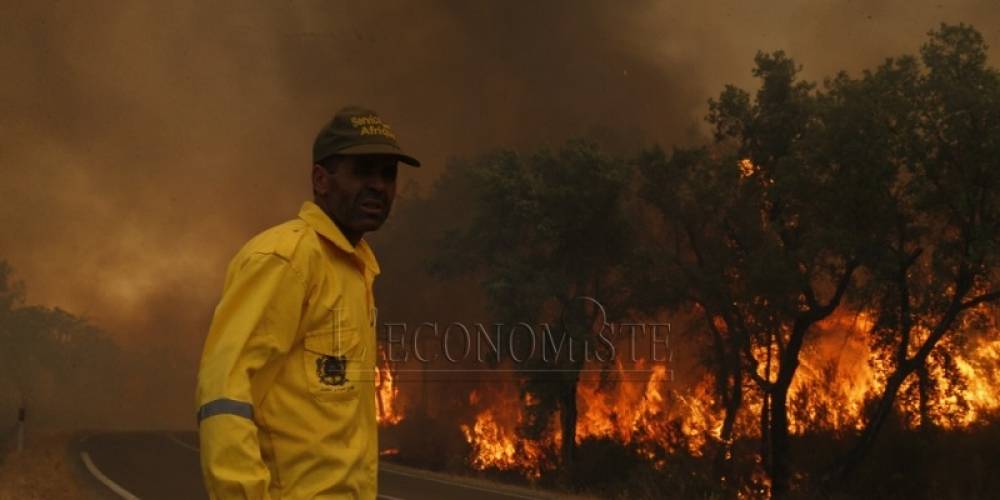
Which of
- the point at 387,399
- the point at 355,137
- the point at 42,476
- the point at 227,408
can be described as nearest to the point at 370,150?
the point at 355,137

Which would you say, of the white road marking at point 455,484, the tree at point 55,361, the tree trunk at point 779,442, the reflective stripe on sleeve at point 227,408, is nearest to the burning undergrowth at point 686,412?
the tree trunk at point 779,442

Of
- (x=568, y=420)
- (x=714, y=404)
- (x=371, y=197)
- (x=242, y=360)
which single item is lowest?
(x=242, y=360)

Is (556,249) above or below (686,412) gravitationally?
above

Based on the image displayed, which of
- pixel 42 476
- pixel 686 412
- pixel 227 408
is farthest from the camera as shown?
pixel 686 412

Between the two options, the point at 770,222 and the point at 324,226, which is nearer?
the point at 324,226

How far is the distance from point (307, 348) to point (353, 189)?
46cm

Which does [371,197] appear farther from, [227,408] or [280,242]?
[227,408]

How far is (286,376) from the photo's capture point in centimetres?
241

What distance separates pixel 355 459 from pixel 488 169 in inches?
888

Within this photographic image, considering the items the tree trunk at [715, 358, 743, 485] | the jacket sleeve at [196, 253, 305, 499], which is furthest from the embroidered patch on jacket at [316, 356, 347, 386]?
the tree trunk at [715, 358, 743, 485]

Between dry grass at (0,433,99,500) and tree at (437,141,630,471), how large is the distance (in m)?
9.95

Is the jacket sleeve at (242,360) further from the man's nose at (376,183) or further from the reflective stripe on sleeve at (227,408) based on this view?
the man's nose at (376,183)

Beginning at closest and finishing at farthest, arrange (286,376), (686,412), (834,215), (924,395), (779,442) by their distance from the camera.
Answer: (286,376) → (834,215) → (924,395) → (779,442) → (686,412)

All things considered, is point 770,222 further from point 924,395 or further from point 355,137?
point 355,137
